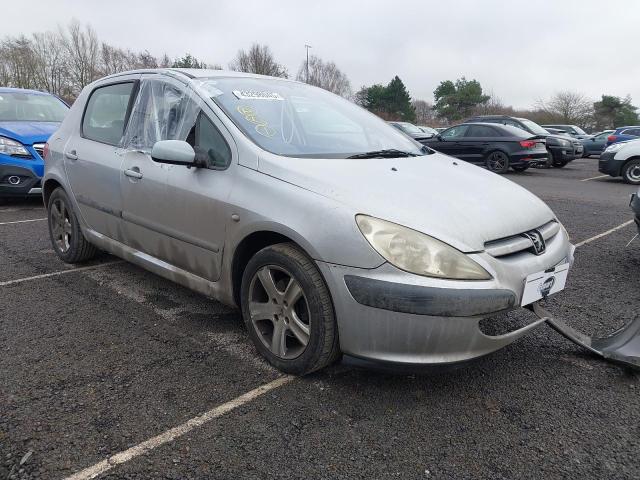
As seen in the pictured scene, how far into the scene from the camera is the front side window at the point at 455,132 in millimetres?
14279

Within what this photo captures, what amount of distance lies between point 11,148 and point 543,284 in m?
7.11

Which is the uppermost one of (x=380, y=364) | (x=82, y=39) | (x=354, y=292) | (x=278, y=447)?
(x=82, y=39)

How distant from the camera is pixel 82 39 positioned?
45969 mm

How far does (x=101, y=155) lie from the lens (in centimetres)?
377

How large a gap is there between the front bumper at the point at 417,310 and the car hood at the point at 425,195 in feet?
0.59

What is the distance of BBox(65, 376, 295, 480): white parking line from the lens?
6.32 ft

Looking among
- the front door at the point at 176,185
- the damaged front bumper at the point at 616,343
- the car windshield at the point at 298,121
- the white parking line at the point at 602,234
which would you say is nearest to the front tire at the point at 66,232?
the front door at the point at 176,185

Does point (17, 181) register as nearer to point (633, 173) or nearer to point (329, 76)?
point (633, 173)

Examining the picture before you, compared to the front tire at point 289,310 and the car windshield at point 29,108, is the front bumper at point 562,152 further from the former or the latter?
the front tire at point 289,310

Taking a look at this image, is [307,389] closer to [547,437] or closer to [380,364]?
[380,364]

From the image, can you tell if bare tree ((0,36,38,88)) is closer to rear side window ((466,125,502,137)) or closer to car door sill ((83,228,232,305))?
rear side window ((466,125,502,137))

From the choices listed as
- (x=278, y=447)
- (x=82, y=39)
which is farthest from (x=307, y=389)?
(x=82, y=39)

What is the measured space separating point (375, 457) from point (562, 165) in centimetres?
1693

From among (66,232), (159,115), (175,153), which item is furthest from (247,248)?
(66,232)
